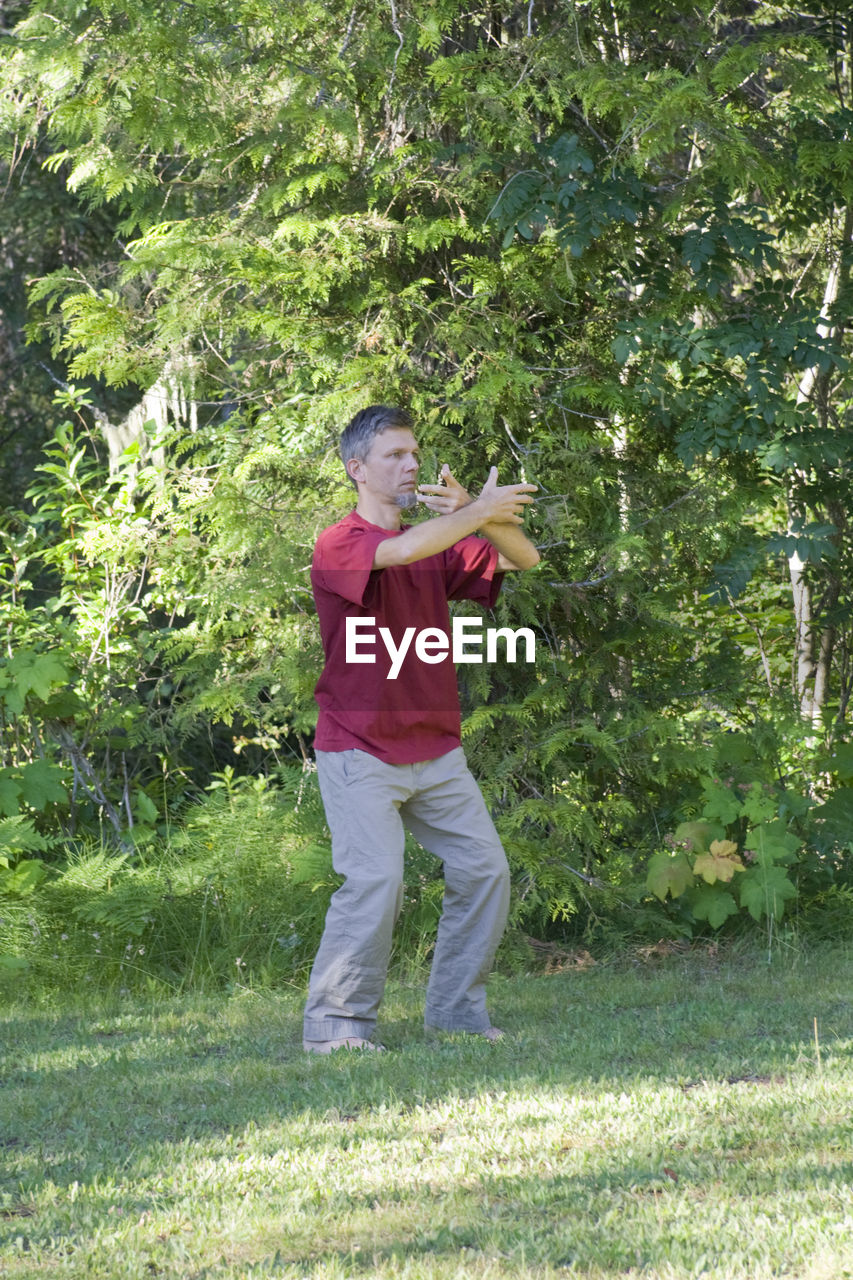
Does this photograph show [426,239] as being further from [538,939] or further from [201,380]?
[538,939]

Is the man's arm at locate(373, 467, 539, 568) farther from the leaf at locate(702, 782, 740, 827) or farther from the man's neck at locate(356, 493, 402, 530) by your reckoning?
the leaf at locate(702, 782, 740, 827)

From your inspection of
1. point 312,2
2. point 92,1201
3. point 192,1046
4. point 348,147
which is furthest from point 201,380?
point 92,1201

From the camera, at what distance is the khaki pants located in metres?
4.07

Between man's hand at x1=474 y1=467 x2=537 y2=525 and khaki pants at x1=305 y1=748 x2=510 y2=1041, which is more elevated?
man's hand at x1=474 y1=467 x2=537 y2=525

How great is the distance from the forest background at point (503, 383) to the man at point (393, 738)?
1.16 meters

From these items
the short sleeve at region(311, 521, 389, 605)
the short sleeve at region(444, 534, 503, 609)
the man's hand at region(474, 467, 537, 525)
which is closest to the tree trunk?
the short sleeve at region(444, 534, 503, 609)

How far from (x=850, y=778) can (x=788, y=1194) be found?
12.2 feet

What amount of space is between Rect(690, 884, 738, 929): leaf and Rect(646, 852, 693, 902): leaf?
0.12m

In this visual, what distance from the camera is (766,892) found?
17.8ft

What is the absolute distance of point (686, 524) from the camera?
18.4 ft

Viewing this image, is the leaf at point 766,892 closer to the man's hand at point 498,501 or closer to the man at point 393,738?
the man at point 393,738

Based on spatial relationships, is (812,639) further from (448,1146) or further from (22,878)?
(448,1146)

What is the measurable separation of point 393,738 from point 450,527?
0.68m

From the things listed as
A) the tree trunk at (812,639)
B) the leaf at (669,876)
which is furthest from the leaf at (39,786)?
the tree trunk at (812,639)
